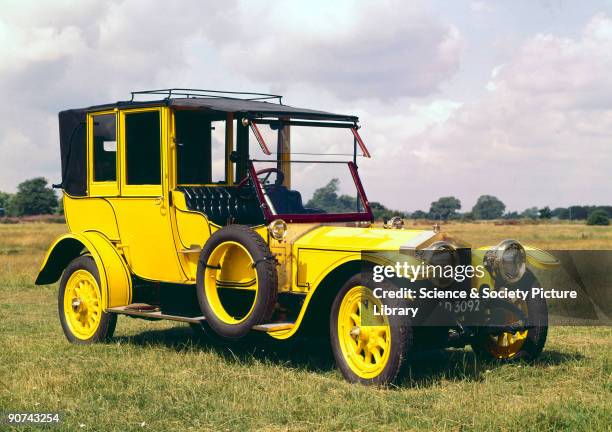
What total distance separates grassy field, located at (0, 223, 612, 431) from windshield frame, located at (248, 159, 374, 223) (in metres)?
1.44

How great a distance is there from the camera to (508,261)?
8.27 metres

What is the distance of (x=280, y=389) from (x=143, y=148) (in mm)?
3797

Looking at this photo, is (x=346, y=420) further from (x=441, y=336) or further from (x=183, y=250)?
(x=183, y=250)

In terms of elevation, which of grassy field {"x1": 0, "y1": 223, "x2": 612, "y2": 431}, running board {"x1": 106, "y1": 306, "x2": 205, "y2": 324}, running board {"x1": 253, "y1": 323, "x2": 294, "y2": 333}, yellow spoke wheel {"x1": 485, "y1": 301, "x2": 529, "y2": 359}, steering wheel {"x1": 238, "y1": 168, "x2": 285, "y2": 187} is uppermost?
steering wheel {"x1": 238, "y1": 168, "x2": 285, "y2": 187}

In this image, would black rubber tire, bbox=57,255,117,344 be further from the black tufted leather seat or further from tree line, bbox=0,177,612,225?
tree line, bbox=0,177,612,225

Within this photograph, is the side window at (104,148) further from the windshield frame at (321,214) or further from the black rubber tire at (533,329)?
the black rubber tire at (533,329)

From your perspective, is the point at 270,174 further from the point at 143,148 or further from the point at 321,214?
the point at 143,148

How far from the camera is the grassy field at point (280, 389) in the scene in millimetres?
6465

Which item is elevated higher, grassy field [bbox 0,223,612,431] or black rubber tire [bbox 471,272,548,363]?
black rubber tire [bbox 471,272,548,363]

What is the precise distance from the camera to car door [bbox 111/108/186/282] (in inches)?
384

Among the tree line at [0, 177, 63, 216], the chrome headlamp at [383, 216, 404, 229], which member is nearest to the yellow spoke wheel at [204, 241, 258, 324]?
the chrome headlamp at [383, 216, 404, 229]

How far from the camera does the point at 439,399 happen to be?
7066 mm

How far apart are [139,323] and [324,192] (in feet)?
14.4

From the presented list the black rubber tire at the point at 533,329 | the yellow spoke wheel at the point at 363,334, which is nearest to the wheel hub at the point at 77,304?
the yellow spoke wheel at the point at 363,334
